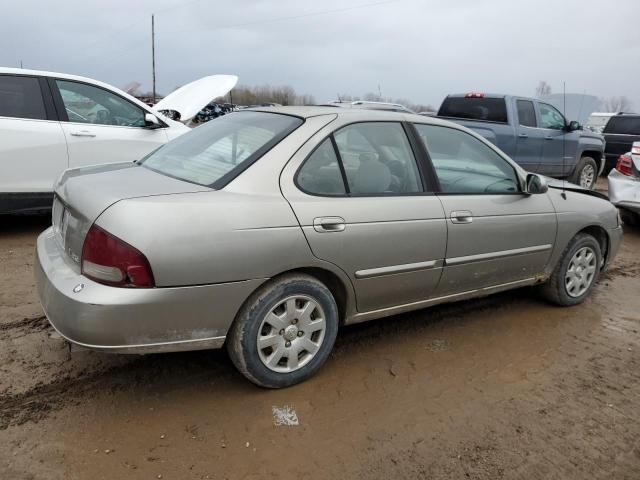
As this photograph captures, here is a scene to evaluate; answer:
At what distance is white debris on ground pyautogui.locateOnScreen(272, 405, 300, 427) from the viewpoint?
2.71m

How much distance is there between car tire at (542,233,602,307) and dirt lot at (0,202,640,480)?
511 mm

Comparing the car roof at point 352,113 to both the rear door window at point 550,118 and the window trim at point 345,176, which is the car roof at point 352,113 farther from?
the rear door window at point 550,118

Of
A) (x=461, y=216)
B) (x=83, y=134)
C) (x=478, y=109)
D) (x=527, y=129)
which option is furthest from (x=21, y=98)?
(x=527, y=129)

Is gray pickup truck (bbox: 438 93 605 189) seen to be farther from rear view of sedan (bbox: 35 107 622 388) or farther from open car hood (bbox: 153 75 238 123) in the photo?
rear view of sedan (bbox: 35 107 622 388)

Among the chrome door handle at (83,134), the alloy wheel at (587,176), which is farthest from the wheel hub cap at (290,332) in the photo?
the alloy wheel at (587,176)

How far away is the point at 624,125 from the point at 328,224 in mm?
13160

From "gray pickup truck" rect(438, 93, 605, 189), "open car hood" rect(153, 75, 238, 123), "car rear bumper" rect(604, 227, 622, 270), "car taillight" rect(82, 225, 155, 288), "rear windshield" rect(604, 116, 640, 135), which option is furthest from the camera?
"rear windshield" rect(604, 116, 640, 135)

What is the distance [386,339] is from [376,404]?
832 mm

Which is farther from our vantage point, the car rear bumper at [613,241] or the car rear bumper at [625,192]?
the car rear bumper at [625,192]

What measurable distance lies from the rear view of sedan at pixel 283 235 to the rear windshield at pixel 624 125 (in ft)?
36.2

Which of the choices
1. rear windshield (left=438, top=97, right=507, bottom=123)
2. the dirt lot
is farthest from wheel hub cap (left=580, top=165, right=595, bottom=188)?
the dirt lot

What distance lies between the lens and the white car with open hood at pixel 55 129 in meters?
5.36

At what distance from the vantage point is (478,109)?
9297 mm

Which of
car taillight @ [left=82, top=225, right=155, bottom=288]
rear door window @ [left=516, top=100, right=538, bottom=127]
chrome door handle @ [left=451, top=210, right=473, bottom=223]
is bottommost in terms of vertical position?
car taillight @ [left=82, top=225, right=155, bottom=288]
